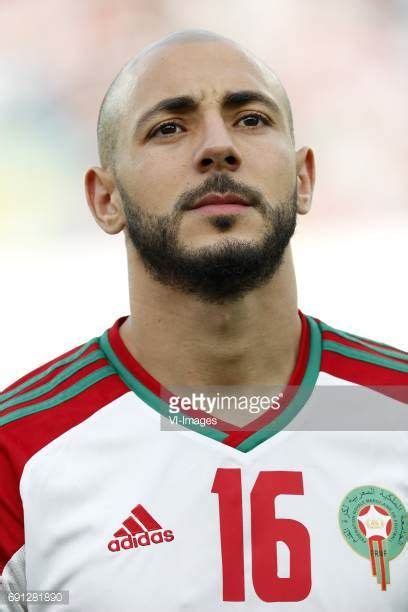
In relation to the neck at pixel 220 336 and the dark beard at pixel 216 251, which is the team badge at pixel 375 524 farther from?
the dark beard at pixel 216 251

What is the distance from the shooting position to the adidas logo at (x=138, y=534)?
82.1 inches

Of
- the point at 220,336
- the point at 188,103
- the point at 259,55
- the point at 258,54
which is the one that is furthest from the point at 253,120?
the point at 258,54

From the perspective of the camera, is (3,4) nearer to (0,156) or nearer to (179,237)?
(0,156)

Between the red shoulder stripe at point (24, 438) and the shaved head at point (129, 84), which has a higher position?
the shaved head at point (129, 84)

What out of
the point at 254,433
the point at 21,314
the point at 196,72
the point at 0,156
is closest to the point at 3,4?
the point at 0,156

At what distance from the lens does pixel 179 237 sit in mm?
2213

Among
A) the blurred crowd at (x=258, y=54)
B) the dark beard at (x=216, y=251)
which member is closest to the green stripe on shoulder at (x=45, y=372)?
the dark beard at (x=216, y=251)

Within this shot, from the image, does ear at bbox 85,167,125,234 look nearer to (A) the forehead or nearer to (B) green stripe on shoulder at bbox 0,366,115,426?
(A) the forehead

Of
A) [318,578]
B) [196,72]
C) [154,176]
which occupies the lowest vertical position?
[318,578]

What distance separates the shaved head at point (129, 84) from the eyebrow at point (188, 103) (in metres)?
0.14

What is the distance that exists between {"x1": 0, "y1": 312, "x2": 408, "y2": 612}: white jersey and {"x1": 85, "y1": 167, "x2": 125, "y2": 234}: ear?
0.41 meters

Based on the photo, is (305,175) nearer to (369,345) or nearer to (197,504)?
(369,345)

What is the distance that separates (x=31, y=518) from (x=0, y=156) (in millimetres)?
Answer: 5895

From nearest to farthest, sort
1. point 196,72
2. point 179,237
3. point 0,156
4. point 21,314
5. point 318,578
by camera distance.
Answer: point 318,578 → point 179,237 → point 196,72 → point 21,314 → point 0,156
